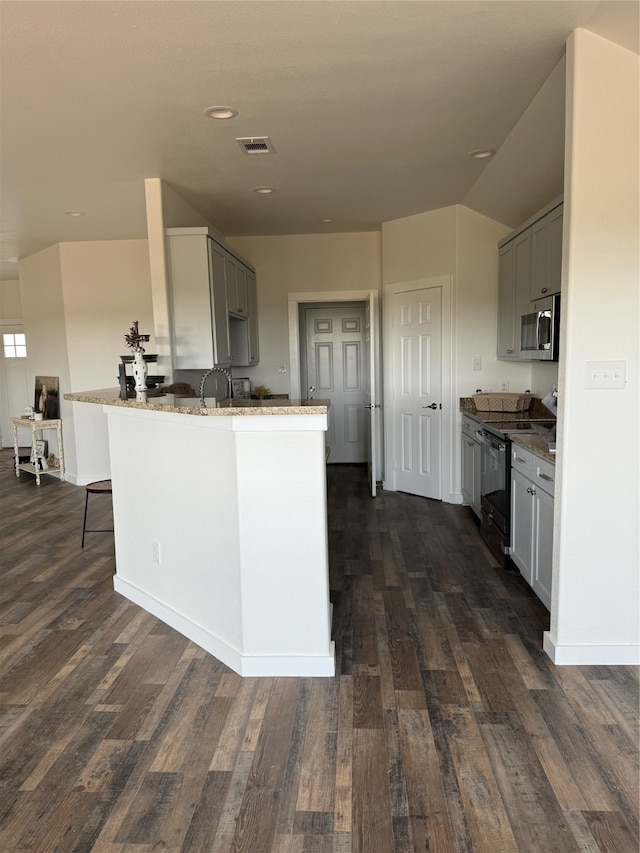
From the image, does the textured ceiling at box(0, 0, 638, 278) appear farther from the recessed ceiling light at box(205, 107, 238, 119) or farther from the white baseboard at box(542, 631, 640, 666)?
the white baseboard at box(542, 631, 640, 666)

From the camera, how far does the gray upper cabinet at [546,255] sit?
147 inches

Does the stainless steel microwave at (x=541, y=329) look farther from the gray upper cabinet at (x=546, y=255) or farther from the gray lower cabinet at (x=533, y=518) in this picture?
the gray lower cabinet at (x=533, y=518)

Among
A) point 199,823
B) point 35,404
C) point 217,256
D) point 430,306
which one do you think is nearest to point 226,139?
point 217,256

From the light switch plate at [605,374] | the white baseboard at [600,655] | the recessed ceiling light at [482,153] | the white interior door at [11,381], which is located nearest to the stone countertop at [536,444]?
the light switch plate at [605,374]

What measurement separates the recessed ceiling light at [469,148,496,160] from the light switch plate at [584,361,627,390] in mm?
1990

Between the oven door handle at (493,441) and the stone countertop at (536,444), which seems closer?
the stone countertop at (536,444)

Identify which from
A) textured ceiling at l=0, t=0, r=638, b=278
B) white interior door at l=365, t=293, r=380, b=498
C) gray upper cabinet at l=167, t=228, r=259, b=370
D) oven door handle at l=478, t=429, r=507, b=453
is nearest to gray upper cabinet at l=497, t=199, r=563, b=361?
textured ceiling at l=0, t=0, r=638, b=278

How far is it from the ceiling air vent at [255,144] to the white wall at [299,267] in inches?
110

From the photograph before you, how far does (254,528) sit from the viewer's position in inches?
101

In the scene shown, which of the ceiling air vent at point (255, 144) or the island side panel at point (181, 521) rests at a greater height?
the ceiling air vent at point (255, 144)

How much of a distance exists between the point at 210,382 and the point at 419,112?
3357 millimetres

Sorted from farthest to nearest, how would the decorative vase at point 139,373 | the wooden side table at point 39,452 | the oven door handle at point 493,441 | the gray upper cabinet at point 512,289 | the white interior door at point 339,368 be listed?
the white interior door at point 339,368
the wooden side table at point 39,452
the gray upper cabinet at point 512,289
the oven door handle at point 493,441
the decorative vase at point 139,373

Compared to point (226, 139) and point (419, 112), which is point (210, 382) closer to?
point (226, 139)

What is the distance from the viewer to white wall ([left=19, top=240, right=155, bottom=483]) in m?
6.53
